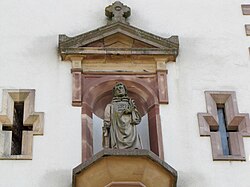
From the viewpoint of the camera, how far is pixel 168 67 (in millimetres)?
13852

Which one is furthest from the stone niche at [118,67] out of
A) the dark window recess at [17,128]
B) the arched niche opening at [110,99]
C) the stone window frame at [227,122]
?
the dark window recess at [17,128]

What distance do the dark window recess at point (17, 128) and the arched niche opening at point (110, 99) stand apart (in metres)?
0.84

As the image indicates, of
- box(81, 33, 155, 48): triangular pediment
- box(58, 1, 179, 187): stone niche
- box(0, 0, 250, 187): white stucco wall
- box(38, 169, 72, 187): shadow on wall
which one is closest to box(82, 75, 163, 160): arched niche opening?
box(58, 1, 179, 187): stone niche

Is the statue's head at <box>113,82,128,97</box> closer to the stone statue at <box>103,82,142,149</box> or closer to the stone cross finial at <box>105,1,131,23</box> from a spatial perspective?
the stone statue at <box>103,82,142,149</box>

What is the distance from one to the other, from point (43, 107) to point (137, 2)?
253 cm

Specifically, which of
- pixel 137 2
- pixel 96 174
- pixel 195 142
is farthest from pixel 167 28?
pixel 96 174

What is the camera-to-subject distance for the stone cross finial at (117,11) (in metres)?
14.3

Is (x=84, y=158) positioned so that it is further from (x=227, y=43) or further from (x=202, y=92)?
(x=227, y=43)

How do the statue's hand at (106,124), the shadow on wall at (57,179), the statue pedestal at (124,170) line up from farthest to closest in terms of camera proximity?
1. the statue's hand at (106,124)
2. the shadow on wall at (57,179)
3. the statue pedestal at (124,170)

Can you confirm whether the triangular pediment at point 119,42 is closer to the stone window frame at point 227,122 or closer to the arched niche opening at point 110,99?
the arched niche opening at point 110,99

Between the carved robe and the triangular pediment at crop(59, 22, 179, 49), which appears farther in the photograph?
the triangular pediment at crop(59, 22, 179, 49)

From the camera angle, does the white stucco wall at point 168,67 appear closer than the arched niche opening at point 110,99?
Yes

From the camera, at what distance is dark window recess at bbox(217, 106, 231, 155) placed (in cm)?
1317

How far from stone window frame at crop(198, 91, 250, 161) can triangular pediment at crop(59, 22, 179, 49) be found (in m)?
1.01
